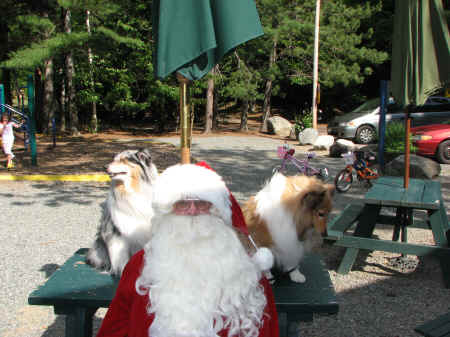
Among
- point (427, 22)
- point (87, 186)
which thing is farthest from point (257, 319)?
point (87, 186)

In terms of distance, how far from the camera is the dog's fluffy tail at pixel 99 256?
2.87 metres

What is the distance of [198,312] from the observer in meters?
1.70

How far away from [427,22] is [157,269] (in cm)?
409

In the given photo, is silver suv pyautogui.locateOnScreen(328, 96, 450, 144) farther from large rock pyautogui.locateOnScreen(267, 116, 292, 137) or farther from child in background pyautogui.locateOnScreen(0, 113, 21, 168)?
child in background pyautogui.locateOnScreen(0, 113, 21, 168)

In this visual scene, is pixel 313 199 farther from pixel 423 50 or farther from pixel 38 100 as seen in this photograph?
pixel 38 100

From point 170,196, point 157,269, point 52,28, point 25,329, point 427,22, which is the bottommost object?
point 25,329

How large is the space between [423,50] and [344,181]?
4.05m

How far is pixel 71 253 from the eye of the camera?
4965 millimetres

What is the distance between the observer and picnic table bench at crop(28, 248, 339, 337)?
2.42 m

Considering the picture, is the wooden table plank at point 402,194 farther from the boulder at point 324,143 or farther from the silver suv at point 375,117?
the silver suv at point 375,117

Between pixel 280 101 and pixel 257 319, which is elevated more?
pixel 280 101

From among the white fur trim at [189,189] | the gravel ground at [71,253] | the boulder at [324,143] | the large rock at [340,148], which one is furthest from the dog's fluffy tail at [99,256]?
the boulder at [324,143]

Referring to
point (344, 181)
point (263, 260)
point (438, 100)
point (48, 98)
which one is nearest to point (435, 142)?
point (344, 181)

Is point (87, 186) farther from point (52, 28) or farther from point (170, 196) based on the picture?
point (170, 196)
